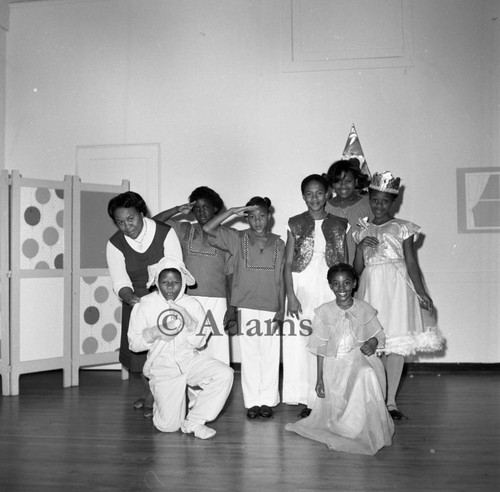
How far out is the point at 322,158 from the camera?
5809 mm

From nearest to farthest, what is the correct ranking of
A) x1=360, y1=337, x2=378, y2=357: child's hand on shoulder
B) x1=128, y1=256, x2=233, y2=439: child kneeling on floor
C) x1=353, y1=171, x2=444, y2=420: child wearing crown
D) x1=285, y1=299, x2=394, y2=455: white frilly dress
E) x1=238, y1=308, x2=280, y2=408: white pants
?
x1=285, y1=299, x2=394, y2=455: white frilly dress, x1=360, y1=337, x2=378, y2=357: child's hand on shoulder, x1=128, y1=256, x2=233, y2=439: child kneeling on floor, x1=353, y1=171, x2=444, y2=420: child wearing crown, x1=238, y1=308, x2=280, y2=408: white pants

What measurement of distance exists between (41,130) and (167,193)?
1375mm

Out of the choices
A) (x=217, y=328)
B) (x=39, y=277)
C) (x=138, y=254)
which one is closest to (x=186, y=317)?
(x=217, y=328)

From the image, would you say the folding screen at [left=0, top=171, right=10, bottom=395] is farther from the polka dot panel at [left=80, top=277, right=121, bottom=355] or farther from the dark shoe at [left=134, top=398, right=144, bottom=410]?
the dark shoe at [left=134, top=398, right=144, bottom=410]

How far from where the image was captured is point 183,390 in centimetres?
366

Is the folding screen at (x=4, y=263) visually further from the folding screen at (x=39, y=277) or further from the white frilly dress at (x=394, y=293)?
the white frilly dress at (x=394, y=293)

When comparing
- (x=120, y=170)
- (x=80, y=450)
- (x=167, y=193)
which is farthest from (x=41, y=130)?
(x=80, y=450)

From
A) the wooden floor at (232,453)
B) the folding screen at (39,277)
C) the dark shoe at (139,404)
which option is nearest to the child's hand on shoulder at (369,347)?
the wooden floor at (232,453)

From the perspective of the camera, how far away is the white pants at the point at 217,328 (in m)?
4.23

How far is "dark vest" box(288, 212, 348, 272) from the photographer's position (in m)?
4.06

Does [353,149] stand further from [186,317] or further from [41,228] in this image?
[41,228]

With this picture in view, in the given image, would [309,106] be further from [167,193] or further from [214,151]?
[167,193]

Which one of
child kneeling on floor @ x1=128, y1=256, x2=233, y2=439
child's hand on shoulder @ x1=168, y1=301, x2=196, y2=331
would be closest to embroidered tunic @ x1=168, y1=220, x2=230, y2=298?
child kneeling on floor @ x1=128, y1=256, x2=233, y2=439

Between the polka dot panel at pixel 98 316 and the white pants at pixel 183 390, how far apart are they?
6.09 feet
